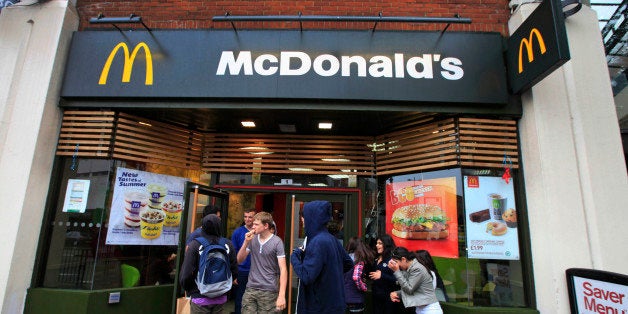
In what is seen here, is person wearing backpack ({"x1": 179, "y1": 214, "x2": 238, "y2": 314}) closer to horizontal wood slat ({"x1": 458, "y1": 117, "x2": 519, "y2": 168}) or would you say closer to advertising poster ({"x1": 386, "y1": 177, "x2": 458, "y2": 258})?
advertising poster ({"x1": 386, "y1": 177, "x2": 458, "y2": 258})

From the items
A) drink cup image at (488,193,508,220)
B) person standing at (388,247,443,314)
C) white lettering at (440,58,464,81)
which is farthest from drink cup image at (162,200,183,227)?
drink cup image at (488,193,508,220)

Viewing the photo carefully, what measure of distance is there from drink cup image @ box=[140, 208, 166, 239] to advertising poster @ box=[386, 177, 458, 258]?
377 centimetres

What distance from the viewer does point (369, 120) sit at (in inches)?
229

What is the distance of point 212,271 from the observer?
3805 mm

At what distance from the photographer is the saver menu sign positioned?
5.17 metres

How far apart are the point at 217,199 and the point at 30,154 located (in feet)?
8.78

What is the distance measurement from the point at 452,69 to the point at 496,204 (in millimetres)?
2020

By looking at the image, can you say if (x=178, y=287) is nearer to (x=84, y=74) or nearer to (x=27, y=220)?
(x=27, y=220)

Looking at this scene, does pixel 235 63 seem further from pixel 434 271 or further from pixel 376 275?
pixel 434 271

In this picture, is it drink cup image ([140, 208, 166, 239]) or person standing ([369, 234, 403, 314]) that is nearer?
person standing ([369, 234, 403, 314])

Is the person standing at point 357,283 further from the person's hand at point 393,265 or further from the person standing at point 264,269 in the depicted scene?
the person standing at point 264,269

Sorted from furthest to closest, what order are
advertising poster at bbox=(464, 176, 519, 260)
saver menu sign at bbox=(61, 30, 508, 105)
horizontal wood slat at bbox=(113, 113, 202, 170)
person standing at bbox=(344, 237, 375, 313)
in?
horizontal wood slat at bbox=(113, 113, 202, 170) < saver menu sign at bbox=(61, 30, 508, 105) < advertising poster at bbox=(464, 176, 519, 260) < person standing at bbox=(344, 237, 375, 313)

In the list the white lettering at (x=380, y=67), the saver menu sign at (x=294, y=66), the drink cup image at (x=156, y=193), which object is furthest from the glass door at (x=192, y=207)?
the white lettering at (x=380, y=67)

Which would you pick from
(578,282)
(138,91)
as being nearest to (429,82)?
(578,282)
